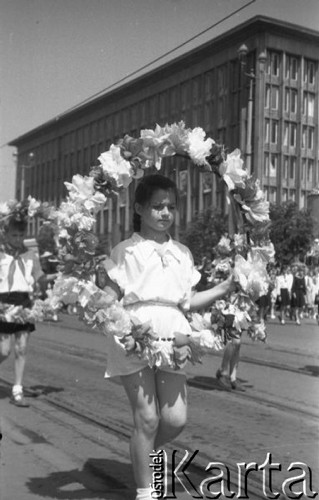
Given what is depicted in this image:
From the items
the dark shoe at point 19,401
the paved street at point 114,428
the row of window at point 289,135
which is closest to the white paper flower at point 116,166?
the paved street at point 114,428

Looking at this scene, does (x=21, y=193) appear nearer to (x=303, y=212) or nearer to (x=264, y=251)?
(x=303, y=212)

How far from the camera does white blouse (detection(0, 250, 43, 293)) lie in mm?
8664

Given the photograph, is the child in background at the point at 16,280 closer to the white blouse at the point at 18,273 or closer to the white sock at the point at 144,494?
the white blouse at the point at 18,273

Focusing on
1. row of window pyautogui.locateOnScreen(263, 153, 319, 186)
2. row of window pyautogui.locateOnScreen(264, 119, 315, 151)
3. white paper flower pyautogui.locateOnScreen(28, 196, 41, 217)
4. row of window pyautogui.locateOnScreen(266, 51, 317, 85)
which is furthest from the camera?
row of window pyautogui.locateOnScreen(263, 153, 319, 186)

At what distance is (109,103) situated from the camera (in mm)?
44562

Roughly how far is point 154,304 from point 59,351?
34.3 ft

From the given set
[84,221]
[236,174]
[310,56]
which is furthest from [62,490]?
[310,56]

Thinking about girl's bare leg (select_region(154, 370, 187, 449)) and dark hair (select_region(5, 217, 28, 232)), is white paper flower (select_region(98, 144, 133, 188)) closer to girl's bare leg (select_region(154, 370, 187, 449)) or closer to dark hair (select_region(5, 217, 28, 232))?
girl's bare leg (select_region(154, 370, 187, 449))

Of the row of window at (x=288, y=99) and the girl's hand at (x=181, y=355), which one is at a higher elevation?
the row of window at (x=288, y=99)

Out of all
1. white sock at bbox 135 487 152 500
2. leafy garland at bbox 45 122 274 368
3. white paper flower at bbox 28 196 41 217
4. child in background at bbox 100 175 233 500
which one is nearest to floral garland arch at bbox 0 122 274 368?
leafy garland at bbox 45 122 274 368

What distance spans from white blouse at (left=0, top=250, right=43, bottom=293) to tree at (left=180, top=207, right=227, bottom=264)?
2739 centimetres

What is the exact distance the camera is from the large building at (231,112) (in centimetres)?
4806

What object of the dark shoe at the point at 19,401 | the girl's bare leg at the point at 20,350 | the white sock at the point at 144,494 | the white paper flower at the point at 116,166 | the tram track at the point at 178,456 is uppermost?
the white paper flower at the point at 116,166

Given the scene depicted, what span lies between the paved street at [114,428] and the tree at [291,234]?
28401mm
